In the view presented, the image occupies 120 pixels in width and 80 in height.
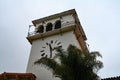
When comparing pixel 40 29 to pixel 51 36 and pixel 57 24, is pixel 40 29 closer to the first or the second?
pixel 57 24

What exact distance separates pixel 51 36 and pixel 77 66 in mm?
12891

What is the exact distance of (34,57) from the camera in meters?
29.0

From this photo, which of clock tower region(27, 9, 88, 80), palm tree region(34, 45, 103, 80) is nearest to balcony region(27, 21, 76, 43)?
clock tower region(27, 9, 88, 80)

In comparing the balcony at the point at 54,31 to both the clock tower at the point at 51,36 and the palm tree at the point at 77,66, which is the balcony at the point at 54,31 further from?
the palm tree at the point at 77,66

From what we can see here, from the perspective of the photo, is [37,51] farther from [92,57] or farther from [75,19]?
[92,57]

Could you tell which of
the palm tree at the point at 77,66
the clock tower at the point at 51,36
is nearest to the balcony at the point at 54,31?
the clock tower at the point at 51,36

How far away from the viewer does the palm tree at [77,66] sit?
17891mm

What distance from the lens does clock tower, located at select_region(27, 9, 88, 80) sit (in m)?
28.1

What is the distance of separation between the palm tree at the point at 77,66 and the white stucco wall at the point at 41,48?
280 inches

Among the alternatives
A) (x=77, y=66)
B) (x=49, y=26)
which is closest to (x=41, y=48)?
(x=49, y=26)

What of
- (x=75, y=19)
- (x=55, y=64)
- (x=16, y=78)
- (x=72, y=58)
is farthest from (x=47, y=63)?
(x=75, y=19)

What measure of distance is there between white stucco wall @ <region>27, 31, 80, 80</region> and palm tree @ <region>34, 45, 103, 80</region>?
280 inches

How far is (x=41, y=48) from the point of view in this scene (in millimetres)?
29734

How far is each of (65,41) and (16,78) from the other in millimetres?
7817
